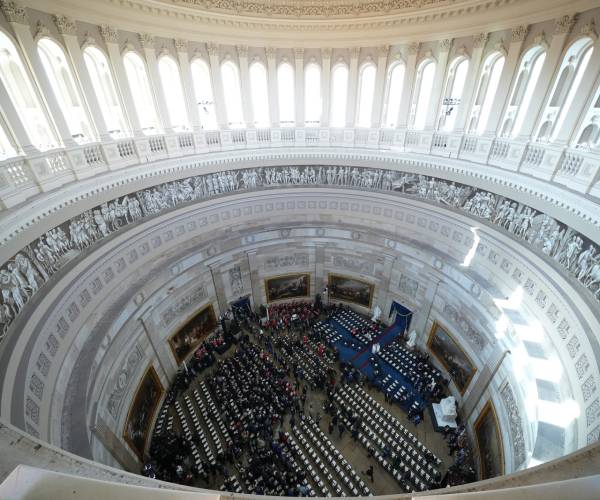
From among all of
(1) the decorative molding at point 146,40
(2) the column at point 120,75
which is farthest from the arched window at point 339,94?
(2) the column at point 120,75

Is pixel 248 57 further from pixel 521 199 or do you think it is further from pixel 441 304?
pixel 441 304

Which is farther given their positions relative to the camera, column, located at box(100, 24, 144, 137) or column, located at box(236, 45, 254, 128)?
column, located at box(236, 45, 254, 128)

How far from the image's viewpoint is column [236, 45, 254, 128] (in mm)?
15335

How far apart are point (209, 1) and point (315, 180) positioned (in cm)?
930

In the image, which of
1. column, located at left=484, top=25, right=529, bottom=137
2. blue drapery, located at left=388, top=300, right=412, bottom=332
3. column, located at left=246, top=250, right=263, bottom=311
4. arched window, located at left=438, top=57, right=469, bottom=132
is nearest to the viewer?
column, located at left=484, top=25, right=529, bottom=137

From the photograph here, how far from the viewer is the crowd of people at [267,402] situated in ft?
36.5

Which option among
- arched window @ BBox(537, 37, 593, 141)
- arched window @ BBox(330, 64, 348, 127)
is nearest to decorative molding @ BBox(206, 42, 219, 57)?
arched window @ BBox(330, 64, 348, 127)

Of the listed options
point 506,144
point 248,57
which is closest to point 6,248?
point 248,57

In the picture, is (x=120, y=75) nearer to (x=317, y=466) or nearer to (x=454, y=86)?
(x=454, y=86)

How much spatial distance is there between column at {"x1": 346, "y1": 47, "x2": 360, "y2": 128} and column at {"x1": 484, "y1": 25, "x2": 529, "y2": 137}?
6466 millimetres

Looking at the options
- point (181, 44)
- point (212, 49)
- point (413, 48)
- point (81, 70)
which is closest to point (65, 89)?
point (81, 70)

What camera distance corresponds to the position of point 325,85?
646 inches

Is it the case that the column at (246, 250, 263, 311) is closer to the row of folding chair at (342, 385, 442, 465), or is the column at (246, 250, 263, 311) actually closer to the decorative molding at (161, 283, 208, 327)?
the decorative molding at (161, 283, 208, 327)

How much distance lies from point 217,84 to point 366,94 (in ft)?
24.9
